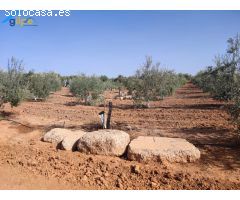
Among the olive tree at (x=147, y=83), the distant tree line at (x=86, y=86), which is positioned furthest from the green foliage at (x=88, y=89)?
the olive tree at (x=147, y=83)

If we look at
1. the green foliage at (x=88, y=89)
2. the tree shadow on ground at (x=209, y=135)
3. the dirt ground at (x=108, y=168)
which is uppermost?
the green foliage at (x=88, y=89)

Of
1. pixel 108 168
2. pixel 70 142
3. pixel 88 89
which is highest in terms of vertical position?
pixel 88 89

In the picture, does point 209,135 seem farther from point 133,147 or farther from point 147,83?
point 147,83

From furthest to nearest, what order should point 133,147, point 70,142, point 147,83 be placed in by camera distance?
1. point 147,83
2. point 70,142
3. point 133,147

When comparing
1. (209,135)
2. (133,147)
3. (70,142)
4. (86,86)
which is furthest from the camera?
(86,86)

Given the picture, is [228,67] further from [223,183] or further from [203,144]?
[223,183]

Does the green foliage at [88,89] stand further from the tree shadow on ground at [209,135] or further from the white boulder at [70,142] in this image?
the white boulder at [70,142]

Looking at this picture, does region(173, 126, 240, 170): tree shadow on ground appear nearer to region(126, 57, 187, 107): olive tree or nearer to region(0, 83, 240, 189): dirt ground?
region(0, 83, 240, 189): dirt ground

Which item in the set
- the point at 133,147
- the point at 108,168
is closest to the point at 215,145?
the point at 133,147

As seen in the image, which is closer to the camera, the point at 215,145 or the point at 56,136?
the point at 215,145

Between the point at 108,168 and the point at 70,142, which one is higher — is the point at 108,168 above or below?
below

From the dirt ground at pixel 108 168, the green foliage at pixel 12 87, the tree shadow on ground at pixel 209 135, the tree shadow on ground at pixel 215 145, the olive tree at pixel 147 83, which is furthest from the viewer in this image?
the olive tree at pixel 147 83

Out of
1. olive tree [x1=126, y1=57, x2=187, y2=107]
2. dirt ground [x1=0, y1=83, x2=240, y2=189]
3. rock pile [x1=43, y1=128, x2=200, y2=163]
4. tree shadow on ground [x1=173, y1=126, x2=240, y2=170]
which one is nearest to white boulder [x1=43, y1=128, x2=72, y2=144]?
rock pile [x1=43, y1=128, x2=200, y2=163]

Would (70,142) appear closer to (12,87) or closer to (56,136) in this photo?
(56,136)
